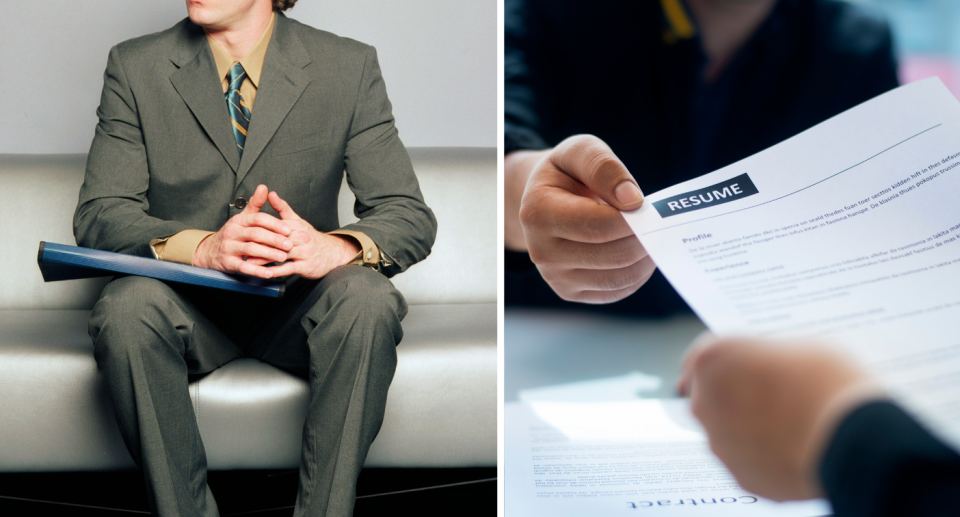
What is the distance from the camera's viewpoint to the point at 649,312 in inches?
38.4

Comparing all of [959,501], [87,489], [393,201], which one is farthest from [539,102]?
[87,489]

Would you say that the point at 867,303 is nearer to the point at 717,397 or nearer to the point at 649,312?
the point at 717,397

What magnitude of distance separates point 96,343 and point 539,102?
66cm

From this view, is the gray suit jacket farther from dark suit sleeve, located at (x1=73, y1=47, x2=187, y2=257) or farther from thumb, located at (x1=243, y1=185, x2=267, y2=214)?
thumb, located at (x1=243, y1=185, x2=267, y2=214)

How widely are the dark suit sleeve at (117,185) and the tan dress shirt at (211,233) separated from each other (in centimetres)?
2

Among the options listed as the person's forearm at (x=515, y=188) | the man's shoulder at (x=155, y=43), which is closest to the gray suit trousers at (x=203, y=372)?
the person's forearm at (x=515, y=188)

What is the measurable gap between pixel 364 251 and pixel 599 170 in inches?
22.8

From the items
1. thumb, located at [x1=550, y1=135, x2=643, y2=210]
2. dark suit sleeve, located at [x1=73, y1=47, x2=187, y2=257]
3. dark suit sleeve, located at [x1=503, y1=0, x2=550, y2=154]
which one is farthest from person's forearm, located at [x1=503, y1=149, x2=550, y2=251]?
dark suit sleeve, located at [x1=73, y1=47, x2=187, y2=257]

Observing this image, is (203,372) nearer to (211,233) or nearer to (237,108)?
(211,233)

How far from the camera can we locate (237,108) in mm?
1082

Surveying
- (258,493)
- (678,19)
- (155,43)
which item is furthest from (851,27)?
(258,493)

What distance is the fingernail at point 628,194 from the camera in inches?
16.2

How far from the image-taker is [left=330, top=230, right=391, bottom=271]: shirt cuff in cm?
97

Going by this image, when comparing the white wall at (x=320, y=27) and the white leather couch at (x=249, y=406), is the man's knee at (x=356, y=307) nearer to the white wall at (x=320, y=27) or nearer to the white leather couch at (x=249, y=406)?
the white leather couch at (x=249, y=406)
